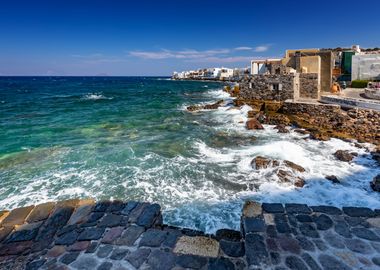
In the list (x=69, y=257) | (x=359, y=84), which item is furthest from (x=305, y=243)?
(x=359, y=84)

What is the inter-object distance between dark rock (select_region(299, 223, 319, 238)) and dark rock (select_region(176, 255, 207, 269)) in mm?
1841

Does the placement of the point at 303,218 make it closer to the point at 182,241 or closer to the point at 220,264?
the point at 220,264

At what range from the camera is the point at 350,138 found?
14398 mm

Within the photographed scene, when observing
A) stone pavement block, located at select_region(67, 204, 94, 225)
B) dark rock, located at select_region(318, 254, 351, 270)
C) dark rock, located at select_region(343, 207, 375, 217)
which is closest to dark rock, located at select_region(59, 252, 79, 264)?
stone pavement block, located at select_region(67, 204, 94, 225)

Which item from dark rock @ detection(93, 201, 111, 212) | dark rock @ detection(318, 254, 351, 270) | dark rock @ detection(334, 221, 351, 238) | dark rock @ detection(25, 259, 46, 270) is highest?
dark rock @ detection(93, 201, 111, 212)

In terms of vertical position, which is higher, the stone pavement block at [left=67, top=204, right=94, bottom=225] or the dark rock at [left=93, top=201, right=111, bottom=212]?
the dark rock at [left=93, top=201, right=111, bottom=212]

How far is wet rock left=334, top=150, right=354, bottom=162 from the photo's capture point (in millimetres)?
11305

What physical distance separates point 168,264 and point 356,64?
3832 centimetres

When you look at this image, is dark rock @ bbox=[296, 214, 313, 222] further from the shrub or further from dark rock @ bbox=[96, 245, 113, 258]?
the shrub

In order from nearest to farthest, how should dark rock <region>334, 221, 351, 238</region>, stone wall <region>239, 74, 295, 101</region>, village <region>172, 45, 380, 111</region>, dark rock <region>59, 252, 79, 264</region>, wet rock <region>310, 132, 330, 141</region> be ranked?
dark rock <region>59, 252, 79, 264</region>
dark rock <region>334, 221, 351, 238</region>
wet rock <region>310, 132, 330, 141</region>
village <region>172, 45, 380, 111</region>
stone wall <region>239, 74, 295, 101</region>

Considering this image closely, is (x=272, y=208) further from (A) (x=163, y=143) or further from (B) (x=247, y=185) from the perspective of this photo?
(A) (x=163, y=143)

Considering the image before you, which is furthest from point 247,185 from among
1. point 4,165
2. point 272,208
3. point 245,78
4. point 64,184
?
Answer: point 245,78

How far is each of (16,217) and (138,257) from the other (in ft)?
10.3

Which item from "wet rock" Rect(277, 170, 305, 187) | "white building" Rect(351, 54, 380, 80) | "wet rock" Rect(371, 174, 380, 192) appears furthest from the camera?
"white building" Rect(351, 54, 380, 80)
